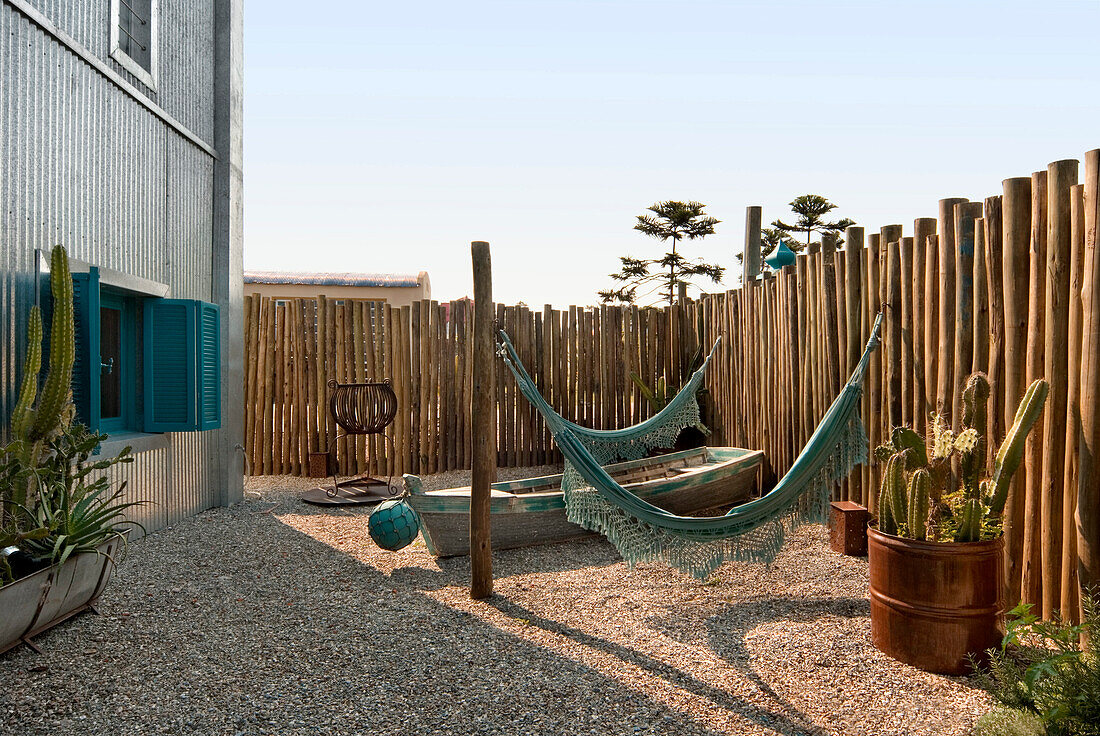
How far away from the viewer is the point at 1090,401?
102 inches

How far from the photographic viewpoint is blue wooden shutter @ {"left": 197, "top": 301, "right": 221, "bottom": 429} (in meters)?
5.20

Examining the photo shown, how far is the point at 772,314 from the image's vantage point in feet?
18.1

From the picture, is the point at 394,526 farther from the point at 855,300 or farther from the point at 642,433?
the point at 855,300

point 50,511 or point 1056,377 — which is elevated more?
point 1056,377

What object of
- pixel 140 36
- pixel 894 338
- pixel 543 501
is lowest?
pixel 543 501

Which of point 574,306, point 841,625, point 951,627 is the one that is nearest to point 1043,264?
point 951,627

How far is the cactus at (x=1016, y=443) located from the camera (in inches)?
105

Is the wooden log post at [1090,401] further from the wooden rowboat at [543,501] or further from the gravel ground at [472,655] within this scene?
the wooden rowboat at [543,501]

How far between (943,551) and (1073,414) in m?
0.69

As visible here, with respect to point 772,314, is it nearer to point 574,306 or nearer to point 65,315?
point 574,306

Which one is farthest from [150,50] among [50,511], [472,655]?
[472,655]

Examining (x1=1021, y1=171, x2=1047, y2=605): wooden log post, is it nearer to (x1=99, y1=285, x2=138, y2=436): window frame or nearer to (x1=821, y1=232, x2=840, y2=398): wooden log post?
(x1=821, y1=232, x2=840, y2=398): wooden log post

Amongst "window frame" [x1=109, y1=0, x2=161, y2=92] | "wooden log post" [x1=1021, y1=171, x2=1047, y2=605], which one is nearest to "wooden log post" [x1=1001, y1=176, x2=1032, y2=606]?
"wooden log post" [x1=1021, y1=171, x2=1047, y2=605]

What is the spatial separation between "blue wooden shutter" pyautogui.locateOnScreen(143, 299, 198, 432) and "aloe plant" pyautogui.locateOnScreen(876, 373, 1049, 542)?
432 centimetres
